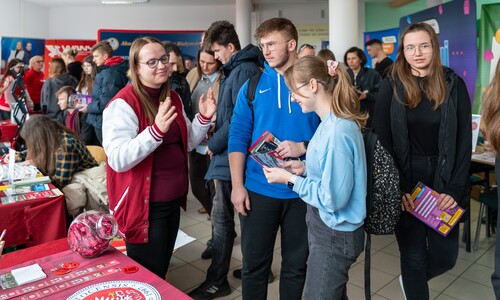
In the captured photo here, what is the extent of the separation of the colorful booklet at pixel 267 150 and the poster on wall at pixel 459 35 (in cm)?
364

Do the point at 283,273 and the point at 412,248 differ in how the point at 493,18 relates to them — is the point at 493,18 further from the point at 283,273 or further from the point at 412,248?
the point at 283,273

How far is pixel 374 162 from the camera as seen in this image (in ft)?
5.29

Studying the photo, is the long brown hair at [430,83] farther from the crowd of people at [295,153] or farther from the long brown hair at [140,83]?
the long brown hair at [140,83]

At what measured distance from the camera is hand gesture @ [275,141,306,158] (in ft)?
5.81

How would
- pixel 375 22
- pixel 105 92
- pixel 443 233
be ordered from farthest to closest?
pixel 375 22 → pixel 105 92 → pixel 443 233

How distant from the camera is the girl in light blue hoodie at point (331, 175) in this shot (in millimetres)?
1464

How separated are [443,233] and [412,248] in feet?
0.54

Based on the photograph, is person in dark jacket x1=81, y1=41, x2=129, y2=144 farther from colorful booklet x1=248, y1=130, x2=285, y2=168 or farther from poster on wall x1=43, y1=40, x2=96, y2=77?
poster on wall x1=43, y1=40, x2=96, y2=77

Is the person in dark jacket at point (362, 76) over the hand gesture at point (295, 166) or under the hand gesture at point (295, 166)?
over

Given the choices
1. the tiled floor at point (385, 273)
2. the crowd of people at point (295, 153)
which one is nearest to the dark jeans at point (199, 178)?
the tiled floor at point (385, 273)

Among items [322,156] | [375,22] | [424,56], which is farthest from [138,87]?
[375,22]

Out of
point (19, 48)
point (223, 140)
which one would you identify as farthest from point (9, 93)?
point (223, 140)

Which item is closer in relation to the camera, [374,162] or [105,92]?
[374,162]

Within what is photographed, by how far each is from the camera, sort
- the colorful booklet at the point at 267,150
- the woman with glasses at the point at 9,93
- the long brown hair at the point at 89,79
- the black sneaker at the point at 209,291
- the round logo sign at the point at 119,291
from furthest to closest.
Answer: the woman with glasses at the point at 9,93, the long brown hair at the point at 89,79, the black sneaker at the point at 209,291, the colorful booklet at the point at 267,150, the round logo sign at the point at 119,291
